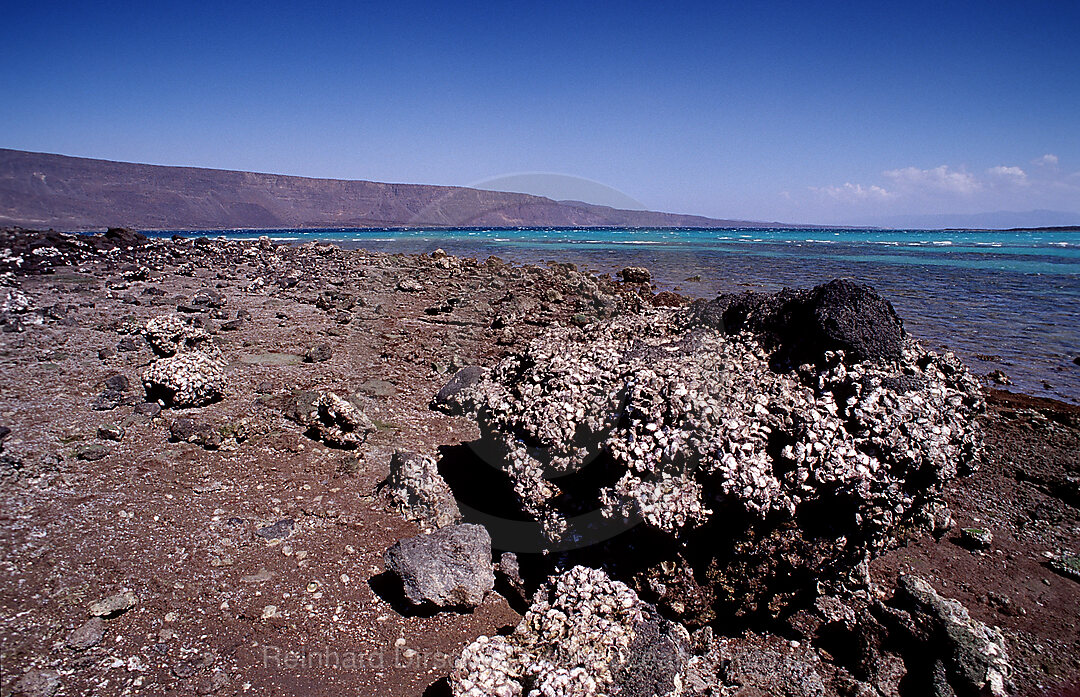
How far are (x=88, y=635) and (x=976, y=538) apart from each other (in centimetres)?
555

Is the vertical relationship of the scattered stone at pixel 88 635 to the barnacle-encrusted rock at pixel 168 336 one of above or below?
below

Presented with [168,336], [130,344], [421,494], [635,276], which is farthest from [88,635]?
[635,276]

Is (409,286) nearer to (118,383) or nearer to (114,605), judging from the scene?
(118,383)

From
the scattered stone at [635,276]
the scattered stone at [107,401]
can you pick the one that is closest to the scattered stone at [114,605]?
the scattered stone at [107,401]

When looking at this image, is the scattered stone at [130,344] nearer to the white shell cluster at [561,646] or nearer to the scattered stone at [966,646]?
the white shell cluster at [561,646]

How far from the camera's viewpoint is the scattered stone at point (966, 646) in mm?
2594

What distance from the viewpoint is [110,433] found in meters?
4.72

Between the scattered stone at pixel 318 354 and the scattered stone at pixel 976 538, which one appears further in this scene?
the scattered stone at pixel 318 354

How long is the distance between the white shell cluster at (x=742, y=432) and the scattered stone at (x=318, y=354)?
4710mm

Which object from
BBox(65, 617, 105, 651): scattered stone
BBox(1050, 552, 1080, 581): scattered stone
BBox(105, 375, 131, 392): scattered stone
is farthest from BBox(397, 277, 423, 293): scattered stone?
BBox(1050, 552, 1080, 581): scattered stone

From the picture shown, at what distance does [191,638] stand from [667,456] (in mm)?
2679

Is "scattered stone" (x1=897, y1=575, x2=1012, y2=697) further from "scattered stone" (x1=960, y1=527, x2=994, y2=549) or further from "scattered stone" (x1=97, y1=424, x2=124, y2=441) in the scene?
"scattered stone" (x1=97, y1=424, x2=124, y2=441)

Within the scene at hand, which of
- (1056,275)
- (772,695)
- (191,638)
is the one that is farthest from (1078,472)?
(1056,275)

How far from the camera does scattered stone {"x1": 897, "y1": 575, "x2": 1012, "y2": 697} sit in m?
2.59
